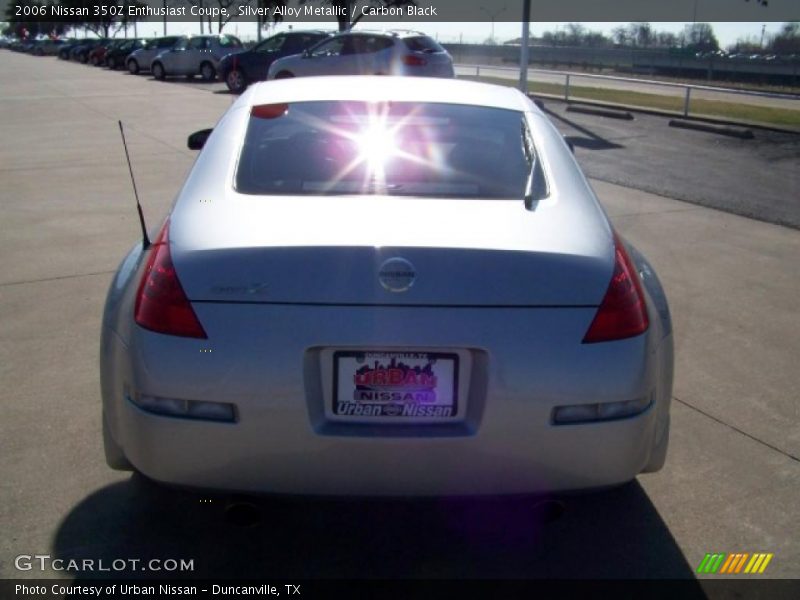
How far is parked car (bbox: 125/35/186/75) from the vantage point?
3944cm

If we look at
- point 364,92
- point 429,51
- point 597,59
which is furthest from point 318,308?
point 597,59

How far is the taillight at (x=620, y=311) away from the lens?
269 centimetres

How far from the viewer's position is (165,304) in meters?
2.70

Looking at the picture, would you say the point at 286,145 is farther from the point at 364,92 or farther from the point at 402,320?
the point at 402,320

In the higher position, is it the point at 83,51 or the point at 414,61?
the point at 414,61

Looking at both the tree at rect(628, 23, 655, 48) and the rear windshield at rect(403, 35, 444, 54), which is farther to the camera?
the tree at rect(628, 23, 655, 48)

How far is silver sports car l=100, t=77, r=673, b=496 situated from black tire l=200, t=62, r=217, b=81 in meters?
31.7

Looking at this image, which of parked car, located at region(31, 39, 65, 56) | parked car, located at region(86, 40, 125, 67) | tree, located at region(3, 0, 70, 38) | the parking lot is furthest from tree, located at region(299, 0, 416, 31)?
tree, located at region(3, 0, 70, 38)

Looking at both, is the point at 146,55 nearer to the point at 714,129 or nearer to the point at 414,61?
the point at 414,61

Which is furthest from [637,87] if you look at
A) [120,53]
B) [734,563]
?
[734,563]

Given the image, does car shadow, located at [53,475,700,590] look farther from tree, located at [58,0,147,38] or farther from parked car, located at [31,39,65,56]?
parked car, located at [31,39,65,56]

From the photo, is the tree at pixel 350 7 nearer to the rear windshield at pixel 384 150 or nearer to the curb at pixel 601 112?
the curb at pixel 601 112

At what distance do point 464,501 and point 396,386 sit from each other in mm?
423

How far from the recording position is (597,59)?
6247 cm
